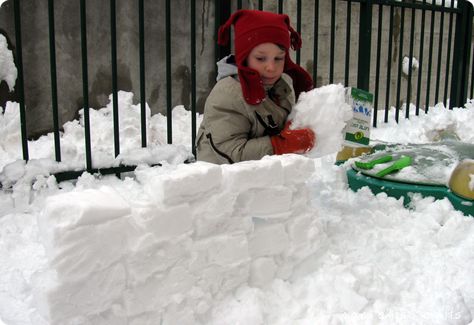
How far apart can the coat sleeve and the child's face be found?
0.19 metres

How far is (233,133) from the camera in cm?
241

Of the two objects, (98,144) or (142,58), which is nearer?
(142,58)

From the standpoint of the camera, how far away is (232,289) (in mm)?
1740

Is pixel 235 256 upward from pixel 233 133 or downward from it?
downward

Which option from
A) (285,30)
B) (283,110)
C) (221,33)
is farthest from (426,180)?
(221,33)

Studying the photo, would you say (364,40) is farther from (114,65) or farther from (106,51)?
(114,65)

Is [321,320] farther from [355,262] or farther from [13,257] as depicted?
[13,257]

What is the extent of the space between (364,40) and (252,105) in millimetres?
2709

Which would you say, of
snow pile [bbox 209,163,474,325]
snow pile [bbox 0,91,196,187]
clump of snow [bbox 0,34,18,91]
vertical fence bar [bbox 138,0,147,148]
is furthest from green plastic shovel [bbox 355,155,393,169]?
clump of snow [bbox 0,34,18,91]

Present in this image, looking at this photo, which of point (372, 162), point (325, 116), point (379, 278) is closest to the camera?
point (379, 278)

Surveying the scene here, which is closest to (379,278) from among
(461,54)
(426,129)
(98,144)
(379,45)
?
(98,144)

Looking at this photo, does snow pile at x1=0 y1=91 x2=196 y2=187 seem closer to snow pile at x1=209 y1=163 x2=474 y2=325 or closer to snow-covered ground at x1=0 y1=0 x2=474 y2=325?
snow-covered ground at x1=0 y1=0 x2=474 y2=325

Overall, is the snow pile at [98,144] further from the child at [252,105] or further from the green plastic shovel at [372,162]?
the green plastic shovel at [372,162]

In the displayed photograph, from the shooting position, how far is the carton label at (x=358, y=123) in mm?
2775
